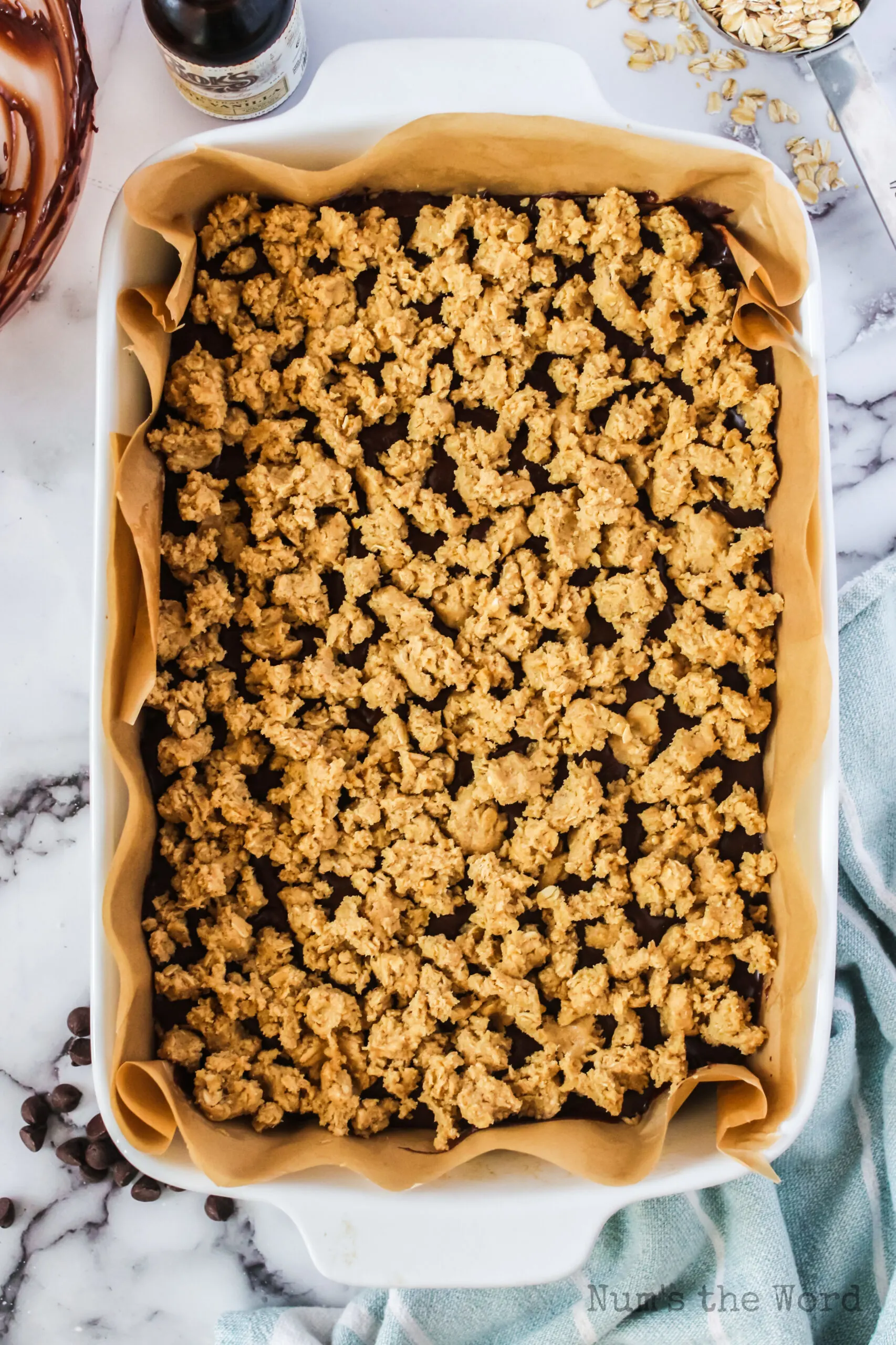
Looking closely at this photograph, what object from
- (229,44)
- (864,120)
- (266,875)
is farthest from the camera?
(864,120)

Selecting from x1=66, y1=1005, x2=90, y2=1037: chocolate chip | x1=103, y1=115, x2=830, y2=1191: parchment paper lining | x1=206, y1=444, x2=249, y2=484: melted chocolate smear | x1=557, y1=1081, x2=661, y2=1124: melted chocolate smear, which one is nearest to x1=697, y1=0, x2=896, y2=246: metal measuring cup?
x1=103, y1=115, x2=830, y2=1191: parchment paper lining

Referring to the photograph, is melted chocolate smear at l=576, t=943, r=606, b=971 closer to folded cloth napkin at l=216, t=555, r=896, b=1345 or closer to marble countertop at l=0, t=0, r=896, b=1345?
folded cloth napkin at l=216, t=555, r=896, b=1345

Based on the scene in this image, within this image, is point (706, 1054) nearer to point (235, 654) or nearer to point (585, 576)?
point (585, 576)

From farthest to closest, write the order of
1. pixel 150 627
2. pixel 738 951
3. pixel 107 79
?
pixel 107 79
pixel 738 951
pixel 150 627

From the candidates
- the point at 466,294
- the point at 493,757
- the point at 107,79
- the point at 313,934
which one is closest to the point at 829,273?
the point at 466,294

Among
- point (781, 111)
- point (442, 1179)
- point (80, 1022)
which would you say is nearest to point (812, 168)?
point (781, 111)

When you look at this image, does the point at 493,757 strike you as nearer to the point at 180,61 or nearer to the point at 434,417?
the point at 434,417
